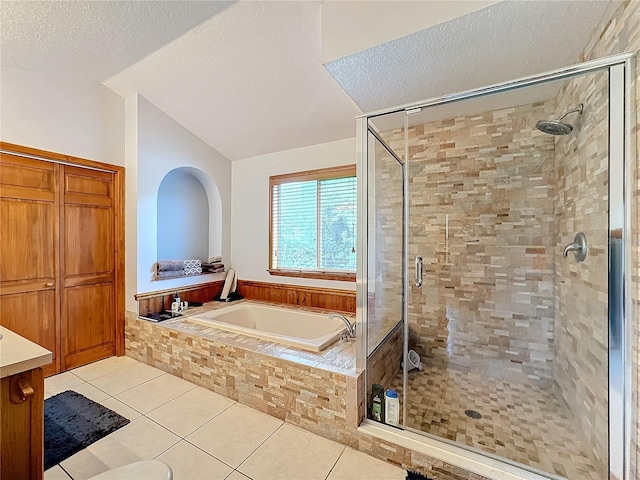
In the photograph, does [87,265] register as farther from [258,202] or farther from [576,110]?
[576,110]

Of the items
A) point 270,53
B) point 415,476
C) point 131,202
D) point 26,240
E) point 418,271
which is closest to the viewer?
point 415,476

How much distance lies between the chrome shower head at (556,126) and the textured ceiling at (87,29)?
2.42m

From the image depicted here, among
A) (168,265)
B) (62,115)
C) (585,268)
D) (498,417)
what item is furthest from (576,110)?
(62,115)

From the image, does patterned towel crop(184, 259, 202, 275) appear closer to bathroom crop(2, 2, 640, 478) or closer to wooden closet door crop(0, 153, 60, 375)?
bathroom crop(2, 2, 640, 478)

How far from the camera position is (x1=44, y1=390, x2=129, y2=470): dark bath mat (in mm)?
1697

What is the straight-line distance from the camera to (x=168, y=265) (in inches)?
126

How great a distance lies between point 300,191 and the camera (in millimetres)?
3434

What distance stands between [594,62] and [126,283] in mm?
4010

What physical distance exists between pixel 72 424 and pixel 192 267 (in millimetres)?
1793

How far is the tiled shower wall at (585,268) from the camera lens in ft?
4.83

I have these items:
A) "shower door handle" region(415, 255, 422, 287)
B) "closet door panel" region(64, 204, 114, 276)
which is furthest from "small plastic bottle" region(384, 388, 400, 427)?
"closet door panel" region(64, 204, 114, 276)

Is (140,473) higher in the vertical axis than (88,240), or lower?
lower

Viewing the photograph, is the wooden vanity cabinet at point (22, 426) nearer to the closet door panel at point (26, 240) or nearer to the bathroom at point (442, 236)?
the bathroom at point (442, 236)

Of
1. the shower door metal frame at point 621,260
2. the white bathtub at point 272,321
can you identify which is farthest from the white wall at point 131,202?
the shower door metal frame at point 621,260
